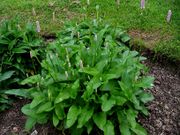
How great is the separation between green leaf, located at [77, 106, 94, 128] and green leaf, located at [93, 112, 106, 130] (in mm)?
76

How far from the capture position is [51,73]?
13.7ft

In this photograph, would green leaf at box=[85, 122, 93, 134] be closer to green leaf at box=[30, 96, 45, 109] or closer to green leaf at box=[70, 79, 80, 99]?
green leaf at box=[70, 79, 80, 99]

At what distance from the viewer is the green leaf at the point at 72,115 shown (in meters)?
3.89

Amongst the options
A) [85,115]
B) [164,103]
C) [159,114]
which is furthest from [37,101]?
[164,103]

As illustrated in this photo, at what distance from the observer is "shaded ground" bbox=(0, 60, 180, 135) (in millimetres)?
4547

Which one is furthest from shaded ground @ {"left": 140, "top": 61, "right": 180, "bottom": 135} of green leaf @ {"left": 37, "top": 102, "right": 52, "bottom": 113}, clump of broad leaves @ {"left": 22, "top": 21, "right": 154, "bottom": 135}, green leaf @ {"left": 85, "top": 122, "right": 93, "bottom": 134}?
green leaf @ {"left": 37, "top": 102, "right": 52, "bottom": 113}

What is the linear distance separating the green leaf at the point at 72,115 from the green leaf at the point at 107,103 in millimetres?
262

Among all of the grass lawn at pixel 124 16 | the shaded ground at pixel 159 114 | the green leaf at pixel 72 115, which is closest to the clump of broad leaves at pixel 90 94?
the green leaf at pixel 72 115

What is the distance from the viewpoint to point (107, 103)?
3936mm

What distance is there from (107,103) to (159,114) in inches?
41.4

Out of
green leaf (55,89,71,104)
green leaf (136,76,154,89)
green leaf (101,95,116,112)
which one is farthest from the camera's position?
green leaf (136,76,154,89)

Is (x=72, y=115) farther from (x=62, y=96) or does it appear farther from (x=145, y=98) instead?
(x=145, y=98)

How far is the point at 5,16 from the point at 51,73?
326 centimetres

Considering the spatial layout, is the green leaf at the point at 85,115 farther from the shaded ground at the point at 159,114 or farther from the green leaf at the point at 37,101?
the shaded ground at the point at 159,114
